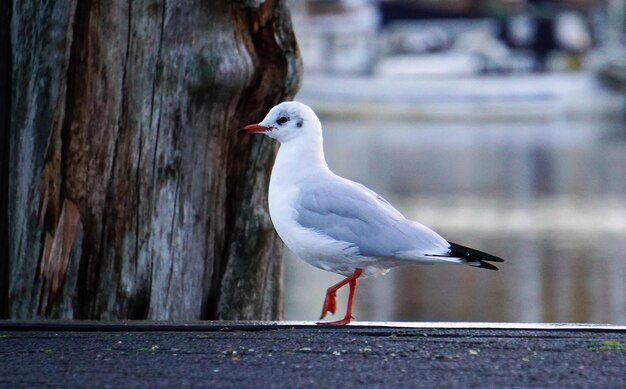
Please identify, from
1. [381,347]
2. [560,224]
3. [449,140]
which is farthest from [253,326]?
[449,140]

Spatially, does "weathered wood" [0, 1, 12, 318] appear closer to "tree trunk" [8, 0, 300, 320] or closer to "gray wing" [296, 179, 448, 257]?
"tree trunk" [8, 0, 300, 320]

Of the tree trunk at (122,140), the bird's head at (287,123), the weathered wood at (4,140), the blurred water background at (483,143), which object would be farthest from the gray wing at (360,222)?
the blurred water background at (483,143)

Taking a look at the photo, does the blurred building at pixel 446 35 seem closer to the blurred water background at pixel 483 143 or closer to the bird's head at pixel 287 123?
the blurred water background at pixel 483 143

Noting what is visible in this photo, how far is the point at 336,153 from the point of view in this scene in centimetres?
2642

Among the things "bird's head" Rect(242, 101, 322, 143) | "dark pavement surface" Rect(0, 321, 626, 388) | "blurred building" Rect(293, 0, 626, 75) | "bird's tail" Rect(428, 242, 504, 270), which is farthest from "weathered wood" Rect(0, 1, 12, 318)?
"blurred building" Rect(293, 0, 626, 75)

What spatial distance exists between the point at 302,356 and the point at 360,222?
0.61 meters

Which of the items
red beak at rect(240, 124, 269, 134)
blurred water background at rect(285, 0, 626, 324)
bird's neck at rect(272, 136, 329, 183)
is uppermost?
blurred water background at rect(285, 0, 626, 324)

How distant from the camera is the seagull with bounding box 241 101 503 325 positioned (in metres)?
3.14

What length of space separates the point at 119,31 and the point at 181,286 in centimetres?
71

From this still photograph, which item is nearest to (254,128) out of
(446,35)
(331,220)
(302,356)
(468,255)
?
(331,220)

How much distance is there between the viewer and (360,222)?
320cm

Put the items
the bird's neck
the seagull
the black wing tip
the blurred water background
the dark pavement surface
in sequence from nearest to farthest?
the dark pavement surface
the black wing tip
the seagull
the bird's neck
the blurred water background

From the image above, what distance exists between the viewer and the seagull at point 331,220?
3.14 metres

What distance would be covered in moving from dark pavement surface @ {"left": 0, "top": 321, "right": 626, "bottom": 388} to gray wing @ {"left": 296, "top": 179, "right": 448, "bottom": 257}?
0.25 m
